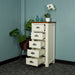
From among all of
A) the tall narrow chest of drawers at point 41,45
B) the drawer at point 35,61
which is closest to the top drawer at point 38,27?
the tall narrow chest of drawers at point 41,45

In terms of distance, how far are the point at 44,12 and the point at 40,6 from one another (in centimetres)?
21

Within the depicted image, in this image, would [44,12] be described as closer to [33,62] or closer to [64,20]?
[64,20]

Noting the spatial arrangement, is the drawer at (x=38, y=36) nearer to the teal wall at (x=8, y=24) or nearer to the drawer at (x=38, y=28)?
the drawer at (x=38, y=28)

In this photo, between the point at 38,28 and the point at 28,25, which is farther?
the point at 28,25

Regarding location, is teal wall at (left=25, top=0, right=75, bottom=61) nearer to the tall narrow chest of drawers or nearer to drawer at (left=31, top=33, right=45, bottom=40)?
the tall narrow chest of drawers

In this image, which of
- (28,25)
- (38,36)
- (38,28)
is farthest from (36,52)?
(28,25)

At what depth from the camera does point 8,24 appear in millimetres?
3451

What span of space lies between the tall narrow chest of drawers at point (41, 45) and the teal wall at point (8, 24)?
2.10ft

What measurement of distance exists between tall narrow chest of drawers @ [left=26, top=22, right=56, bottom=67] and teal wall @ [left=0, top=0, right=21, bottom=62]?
64 centimetres

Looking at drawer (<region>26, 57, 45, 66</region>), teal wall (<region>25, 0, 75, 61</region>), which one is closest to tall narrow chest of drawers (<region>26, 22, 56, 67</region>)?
drawer (<region>26, 57, 45, 66</region>)

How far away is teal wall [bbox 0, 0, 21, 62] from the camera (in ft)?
10.7

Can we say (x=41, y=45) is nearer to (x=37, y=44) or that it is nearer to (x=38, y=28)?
(x=37, y=44)

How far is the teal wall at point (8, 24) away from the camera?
3.27 m

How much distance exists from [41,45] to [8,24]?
1.04 metres
